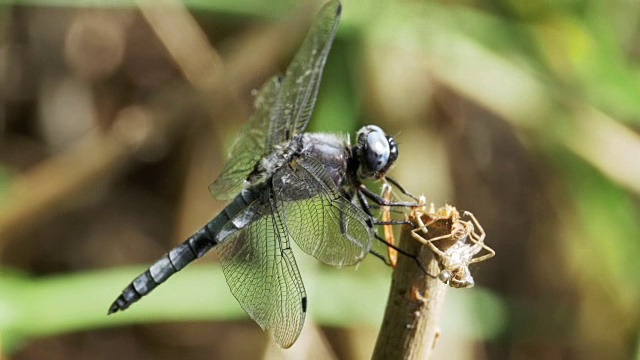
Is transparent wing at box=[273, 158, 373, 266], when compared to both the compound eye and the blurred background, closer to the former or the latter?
the compound eye

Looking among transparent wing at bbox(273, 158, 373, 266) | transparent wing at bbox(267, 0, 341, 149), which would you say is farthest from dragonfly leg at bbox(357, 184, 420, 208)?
transparent wing at bbox(267, 0, 341, 149)

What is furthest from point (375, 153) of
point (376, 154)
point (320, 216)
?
point (320, 216)

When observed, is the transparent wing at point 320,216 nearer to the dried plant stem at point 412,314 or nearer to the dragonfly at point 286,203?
the dragonfly at point 286,203

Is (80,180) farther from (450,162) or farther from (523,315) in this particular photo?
(523,315)

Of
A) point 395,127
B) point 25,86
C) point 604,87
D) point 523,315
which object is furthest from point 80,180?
point 604,87

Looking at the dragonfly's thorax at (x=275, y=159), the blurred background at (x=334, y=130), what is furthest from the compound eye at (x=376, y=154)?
the blurred background at (x=334, y=130)

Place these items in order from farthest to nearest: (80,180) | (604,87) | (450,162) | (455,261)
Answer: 1. (450,162)
2. (80,180)
3. (604,87)
4. (455,261)
